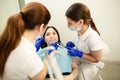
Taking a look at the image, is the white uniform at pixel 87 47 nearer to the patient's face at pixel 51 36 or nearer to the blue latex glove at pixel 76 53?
the blue latex glove at pixel 76 53

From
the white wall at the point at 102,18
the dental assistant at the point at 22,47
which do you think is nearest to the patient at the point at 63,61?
the white wall at the point at 102,18

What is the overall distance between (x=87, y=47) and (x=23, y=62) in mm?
843

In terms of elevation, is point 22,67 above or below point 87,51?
above

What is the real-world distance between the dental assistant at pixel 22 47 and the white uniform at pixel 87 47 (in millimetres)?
663

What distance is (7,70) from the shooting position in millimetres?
1176

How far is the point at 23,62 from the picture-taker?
3.70 ft

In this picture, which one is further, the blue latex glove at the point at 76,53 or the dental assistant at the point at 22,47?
the blue latex glove at the point at 76,53

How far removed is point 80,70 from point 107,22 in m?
0.77

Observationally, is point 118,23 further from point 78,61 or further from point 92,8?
point 78,61

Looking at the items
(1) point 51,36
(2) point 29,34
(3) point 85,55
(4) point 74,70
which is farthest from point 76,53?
(2) point 29,34

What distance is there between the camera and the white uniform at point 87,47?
5.72 ft

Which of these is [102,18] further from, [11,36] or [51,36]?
[11,36]

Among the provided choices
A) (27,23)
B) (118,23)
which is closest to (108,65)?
(118,23)

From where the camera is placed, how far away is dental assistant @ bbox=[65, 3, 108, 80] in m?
1.73
